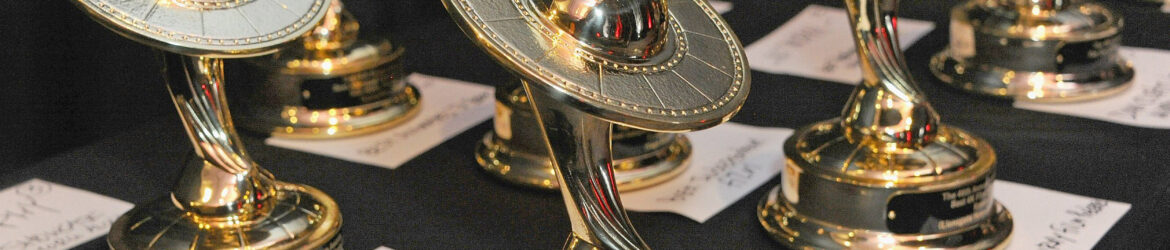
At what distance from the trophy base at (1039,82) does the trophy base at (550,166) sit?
10.1 inches

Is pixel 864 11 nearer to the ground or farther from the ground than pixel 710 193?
farther from the ground

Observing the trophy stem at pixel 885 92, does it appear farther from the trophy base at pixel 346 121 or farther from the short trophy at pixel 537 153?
the trophy base at pixel 346 121

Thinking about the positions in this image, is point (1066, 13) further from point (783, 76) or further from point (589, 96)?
point (589, 96)

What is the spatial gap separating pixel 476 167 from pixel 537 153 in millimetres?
48

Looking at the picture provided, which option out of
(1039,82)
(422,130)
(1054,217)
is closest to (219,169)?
(422,130)

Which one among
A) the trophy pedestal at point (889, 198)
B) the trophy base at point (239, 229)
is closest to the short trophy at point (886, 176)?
the trophy pedestal at point (889, 198)

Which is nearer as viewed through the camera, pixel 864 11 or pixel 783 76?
pixel 864 11

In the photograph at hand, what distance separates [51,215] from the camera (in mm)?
743

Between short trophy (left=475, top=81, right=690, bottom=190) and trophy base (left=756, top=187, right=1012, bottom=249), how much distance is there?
3.7 inches

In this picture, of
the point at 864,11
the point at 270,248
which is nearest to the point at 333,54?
the point at 270,248

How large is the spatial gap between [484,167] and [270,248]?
19 centimetres

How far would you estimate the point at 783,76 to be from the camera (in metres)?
1.01

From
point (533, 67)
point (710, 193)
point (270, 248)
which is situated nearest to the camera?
point (533, 67)

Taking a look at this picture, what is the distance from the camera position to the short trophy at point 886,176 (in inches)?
26.5
